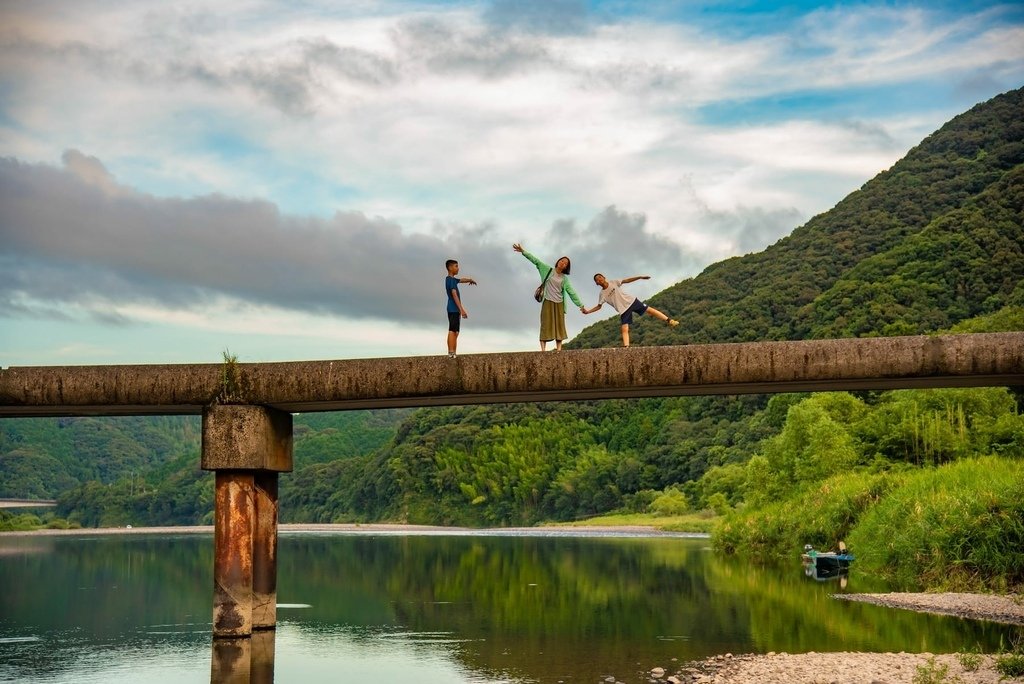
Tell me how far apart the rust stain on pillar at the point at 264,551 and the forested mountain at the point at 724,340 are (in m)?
52.3

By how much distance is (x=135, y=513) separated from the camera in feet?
605

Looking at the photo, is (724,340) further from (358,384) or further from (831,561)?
(358,384)

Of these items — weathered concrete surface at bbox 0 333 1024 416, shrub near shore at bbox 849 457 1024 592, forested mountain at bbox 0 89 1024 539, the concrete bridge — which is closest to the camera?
weathered concrete surface at bbox 0 333 1024 416

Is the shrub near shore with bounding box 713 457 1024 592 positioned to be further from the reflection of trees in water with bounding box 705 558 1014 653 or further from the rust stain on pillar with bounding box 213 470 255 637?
the rust stain on pillar with bounding box 213 470 255 637

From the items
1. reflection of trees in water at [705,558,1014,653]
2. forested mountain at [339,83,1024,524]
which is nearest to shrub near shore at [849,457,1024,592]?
reflection of trees in water at [705,558,1014,653]

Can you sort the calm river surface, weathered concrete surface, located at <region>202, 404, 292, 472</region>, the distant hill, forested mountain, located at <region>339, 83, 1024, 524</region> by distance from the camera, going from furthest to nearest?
forested mountain, located at <region>339, 83, 1024, 524</region> < the distant hill < the calm river surface < weathered concrete surface, located at <region>202, 404, 292, 472</region>

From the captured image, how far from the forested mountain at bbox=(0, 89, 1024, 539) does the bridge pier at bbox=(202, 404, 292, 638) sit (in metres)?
52.7

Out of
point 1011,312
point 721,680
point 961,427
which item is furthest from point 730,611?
point 1011,312

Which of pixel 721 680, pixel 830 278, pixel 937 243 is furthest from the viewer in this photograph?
pixel 830 278

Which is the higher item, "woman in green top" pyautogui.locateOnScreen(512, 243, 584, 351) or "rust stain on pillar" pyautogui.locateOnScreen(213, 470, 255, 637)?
"woman in green top" pyautogui.locateOnScreen(512, 243, 584, 351)

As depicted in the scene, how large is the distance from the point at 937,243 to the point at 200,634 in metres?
102

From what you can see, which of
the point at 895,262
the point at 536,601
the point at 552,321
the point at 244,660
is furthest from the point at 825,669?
the point at 895,262

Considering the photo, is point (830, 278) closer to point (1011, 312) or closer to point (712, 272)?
point (712, 272)

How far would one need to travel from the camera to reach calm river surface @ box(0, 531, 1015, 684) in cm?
2539
